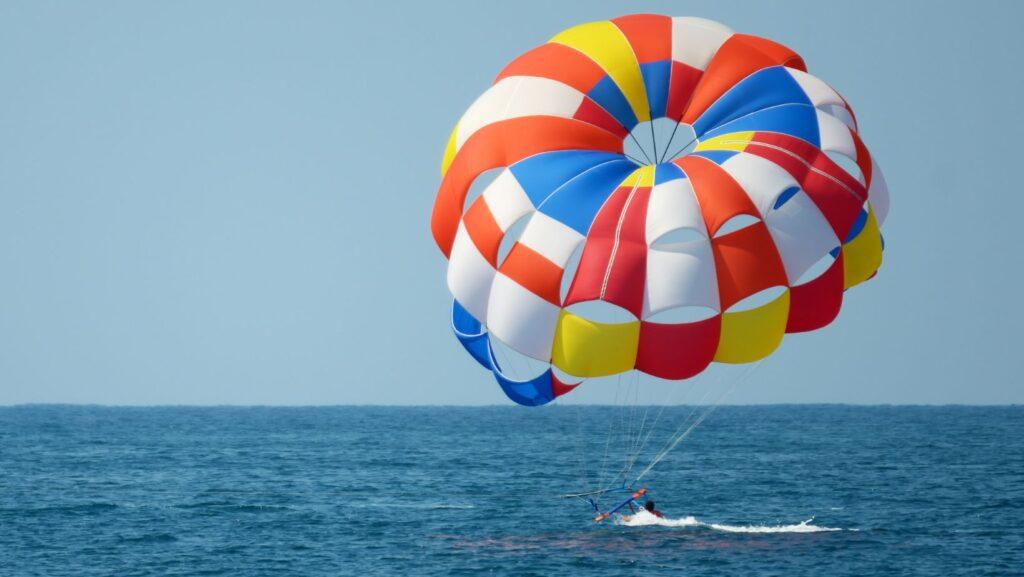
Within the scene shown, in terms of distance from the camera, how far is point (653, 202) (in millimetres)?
25828

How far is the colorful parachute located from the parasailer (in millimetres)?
30

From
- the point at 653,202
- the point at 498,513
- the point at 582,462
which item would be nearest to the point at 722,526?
the point at 498,513

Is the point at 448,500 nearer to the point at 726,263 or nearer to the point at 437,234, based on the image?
the point at 437,234

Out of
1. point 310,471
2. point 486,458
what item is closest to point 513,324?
point 310,471

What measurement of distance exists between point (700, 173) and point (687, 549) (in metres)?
9.89

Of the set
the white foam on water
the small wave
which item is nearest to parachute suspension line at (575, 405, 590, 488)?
the white foam on water

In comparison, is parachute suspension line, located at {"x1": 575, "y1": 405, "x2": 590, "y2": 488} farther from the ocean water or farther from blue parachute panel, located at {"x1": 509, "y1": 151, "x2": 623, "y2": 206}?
blue parachute panel, located at {"x1": 509, "y1": 151, "x2": 623, "y2": 206}

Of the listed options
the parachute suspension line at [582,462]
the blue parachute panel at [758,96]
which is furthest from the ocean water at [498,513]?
the blue parachute panel at [758,96]

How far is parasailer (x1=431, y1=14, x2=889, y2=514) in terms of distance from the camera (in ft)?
84.3

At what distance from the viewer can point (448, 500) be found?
45500 mm

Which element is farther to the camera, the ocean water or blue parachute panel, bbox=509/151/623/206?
the ocean water

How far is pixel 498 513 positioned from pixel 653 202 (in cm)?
1751

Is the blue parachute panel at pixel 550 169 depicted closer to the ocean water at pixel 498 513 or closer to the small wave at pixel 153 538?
the ocean water at pixel 498 513

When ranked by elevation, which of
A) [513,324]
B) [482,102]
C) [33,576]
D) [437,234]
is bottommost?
[33,576]
